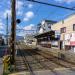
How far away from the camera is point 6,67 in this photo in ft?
66.1

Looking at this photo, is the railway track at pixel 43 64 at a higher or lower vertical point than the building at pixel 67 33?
lower

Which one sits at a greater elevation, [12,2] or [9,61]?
[12,2]

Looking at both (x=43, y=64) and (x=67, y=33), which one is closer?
(x=43, y=64)

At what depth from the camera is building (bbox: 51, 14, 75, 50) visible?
5328 cm

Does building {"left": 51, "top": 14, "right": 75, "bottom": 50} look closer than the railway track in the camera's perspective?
No

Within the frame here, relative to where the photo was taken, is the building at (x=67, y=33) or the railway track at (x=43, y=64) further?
the building at (x=67, y=33)

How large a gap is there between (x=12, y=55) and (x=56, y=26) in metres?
47.6

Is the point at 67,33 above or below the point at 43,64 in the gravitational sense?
above

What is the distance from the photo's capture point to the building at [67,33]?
5328 cm

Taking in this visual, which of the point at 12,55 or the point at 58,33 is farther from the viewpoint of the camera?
the point at 58,33

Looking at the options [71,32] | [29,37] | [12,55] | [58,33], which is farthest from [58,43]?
[29,37]

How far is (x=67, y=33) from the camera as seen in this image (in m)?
56.8

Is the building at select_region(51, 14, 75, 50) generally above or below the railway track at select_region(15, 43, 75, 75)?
above

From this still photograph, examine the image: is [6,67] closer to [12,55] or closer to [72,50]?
[12,55]
